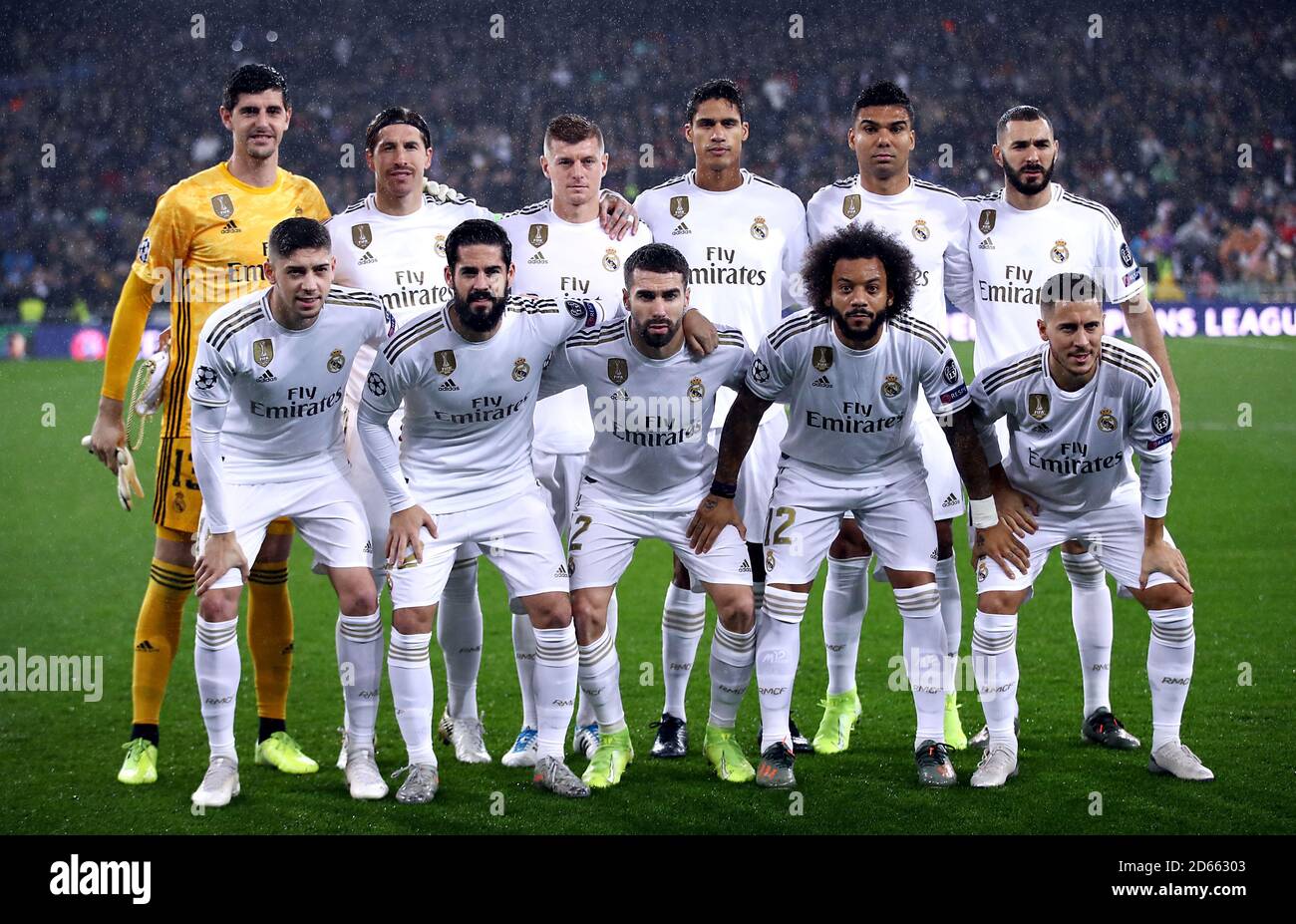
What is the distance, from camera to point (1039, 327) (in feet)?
16.5

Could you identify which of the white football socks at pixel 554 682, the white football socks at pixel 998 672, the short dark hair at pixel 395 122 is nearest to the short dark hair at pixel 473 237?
the short dark hair at pixel 395 122

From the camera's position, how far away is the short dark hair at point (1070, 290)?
4812 mm

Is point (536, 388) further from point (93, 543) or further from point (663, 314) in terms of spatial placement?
point (93, 543)

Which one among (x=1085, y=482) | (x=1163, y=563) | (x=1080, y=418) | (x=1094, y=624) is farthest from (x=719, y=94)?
(x=1094, y=624)

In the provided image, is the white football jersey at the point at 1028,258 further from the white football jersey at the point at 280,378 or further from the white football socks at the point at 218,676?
the white football socks at the point at 218,676

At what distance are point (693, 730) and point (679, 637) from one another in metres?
0.60

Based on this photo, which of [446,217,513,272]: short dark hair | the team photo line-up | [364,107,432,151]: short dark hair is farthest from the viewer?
[364,107,432,151]: short dark hair

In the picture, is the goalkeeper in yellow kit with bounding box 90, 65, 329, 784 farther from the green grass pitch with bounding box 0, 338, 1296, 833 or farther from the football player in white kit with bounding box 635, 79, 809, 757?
the football player in white kit with bounding box 635, 79, 809, 757

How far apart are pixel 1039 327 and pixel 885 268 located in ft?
2.01

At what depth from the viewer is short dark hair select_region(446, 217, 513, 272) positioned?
4.73 m

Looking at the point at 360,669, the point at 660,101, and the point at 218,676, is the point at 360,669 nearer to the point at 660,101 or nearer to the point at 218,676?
the point at 218,676

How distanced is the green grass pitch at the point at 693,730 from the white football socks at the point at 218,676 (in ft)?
0.75

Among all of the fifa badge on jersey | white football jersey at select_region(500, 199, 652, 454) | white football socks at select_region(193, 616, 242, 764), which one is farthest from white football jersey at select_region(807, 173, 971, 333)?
white football socks at select_region(193, 616, 242, 764)

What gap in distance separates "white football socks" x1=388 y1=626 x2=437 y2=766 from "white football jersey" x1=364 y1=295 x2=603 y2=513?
45cm
